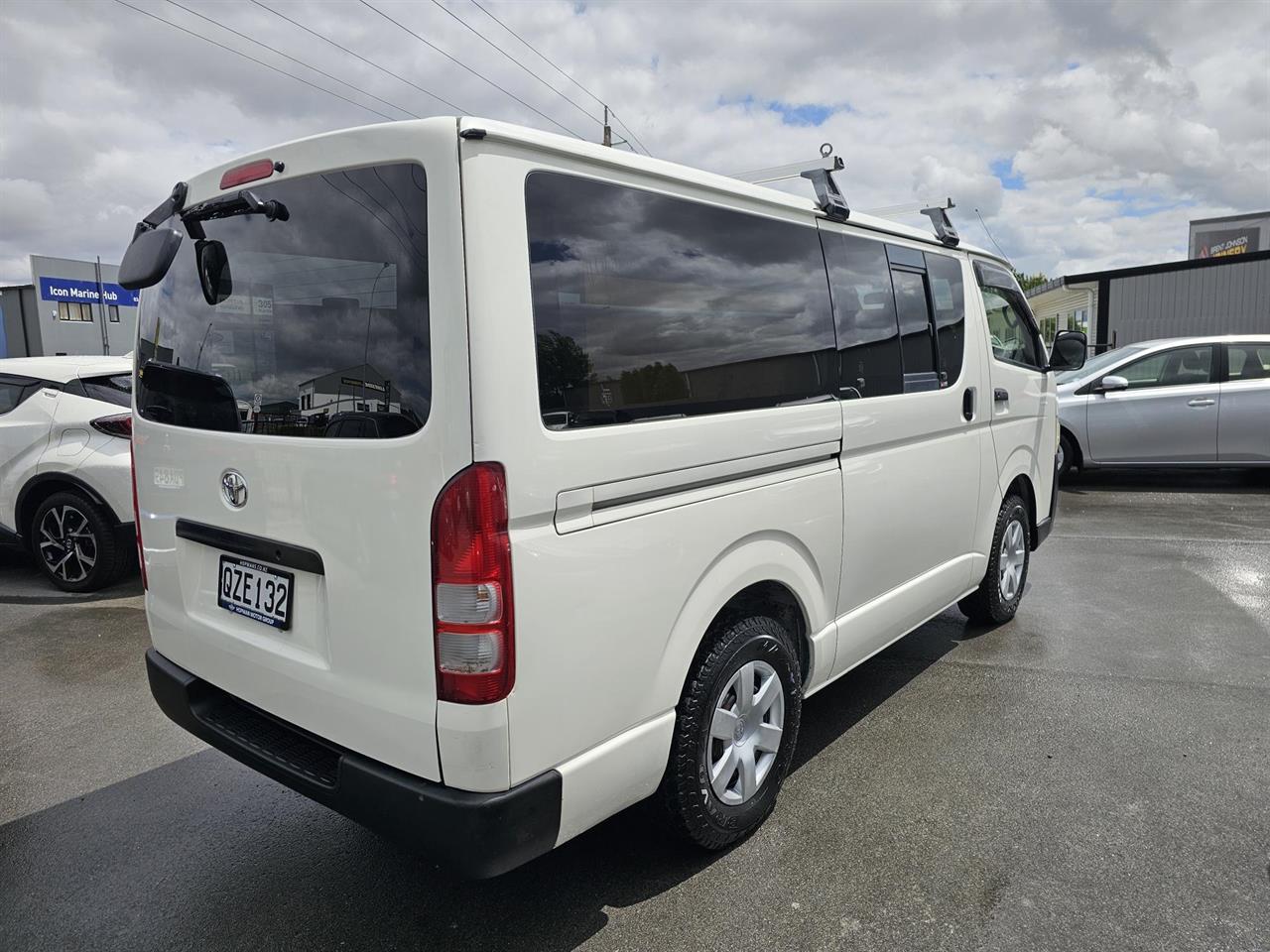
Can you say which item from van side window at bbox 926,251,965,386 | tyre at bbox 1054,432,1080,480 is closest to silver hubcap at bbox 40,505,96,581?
van side window at bbox 926,251,965,386

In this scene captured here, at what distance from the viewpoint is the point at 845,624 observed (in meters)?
3.21

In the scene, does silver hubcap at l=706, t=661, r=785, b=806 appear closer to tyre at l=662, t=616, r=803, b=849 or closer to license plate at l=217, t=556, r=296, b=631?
tyre at l=662, t=616, r=803, b=849

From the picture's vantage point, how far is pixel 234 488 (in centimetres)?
238

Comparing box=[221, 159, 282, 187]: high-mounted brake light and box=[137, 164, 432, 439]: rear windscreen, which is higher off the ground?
box=[221, 159, 282, 187]: high-mounted brake light

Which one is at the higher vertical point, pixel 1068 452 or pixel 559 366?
pixel 559 366

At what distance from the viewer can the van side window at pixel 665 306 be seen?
2.08 m

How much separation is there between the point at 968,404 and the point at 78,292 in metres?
39.8

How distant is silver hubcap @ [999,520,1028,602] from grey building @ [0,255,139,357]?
3521 centimetres

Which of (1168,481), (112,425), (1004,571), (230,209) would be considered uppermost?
(230,209)

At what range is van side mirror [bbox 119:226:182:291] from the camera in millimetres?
2504

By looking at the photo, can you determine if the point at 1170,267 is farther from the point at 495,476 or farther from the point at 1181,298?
the point at 495,476

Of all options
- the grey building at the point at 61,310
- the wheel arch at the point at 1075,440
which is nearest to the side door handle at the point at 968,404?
the wheel arch at the point at 1075,440

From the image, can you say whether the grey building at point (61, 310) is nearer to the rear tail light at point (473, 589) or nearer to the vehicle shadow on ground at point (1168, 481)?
the vehicle shadow on ground at point (1168, 481)

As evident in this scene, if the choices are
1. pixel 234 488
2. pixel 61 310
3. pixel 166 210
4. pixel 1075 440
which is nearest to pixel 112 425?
pixel 166 210
